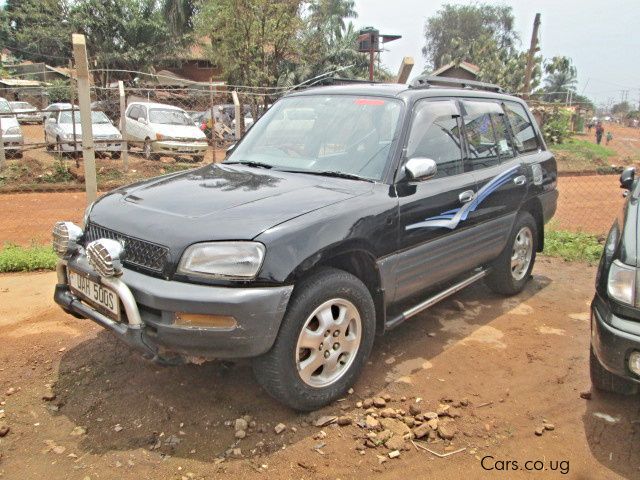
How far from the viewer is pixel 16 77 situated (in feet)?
117

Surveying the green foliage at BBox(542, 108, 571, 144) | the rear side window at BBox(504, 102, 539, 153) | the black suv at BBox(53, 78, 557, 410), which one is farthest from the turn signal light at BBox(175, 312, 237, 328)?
the green foliage at BBox(542, 108, 571, 144)

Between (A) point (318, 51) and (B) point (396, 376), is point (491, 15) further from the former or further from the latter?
(B) point (396, 376)

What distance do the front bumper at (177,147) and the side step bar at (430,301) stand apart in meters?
11.1

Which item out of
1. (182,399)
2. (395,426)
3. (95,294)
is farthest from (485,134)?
(95,294)

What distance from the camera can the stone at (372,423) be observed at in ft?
9.61

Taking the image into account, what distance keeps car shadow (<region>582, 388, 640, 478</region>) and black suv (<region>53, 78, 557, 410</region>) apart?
1.22 metres

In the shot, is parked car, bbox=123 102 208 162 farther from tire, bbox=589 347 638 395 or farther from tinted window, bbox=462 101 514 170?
tire, bbox=589 347 638 395

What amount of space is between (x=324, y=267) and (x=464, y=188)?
149cm

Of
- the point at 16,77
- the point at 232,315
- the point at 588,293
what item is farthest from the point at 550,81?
the point at 232,315

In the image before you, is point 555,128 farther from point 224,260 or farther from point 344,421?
point 224,260

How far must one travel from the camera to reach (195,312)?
2562 millimetres

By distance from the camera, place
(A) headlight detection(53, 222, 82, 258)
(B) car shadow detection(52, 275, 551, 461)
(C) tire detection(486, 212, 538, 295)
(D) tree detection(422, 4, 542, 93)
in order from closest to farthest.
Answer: (B) car shadow detection(52, 275, 551, 461) < (A) headlight detection(53, 222, 82, 258) < (C) tire detection(486, 212, 538, 295) < (D) tree detection(422, 4, 542, 93)

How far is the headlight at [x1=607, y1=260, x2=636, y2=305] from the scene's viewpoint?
9.02 ft

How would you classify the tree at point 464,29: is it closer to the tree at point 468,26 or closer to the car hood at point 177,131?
the tree at point 468,26
